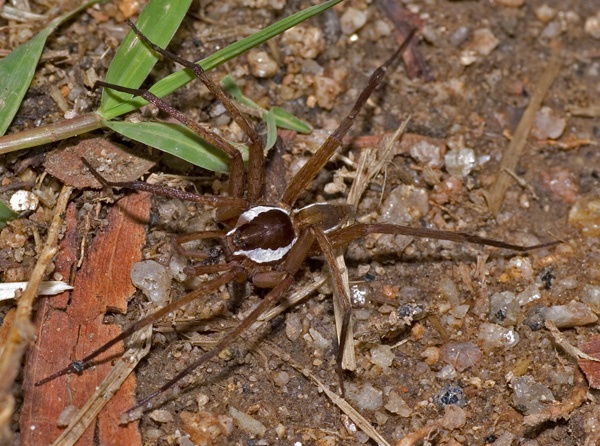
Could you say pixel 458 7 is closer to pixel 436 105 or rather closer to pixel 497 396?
pixel 436 105

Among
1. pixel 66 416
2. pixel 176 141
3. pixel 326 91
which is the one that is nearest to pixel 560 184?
pixel 326 91

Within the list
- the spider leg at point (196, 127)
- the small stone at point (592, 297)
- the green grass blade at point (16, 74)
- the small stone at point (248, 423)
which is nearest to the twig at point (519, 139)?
the small stone at point (592, 297)

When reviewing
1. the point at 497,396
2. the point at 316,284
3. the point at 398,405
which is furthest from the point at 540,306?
the point at 316,284

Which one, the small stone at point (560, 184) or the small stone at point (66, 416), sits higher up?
the small stone at point (560, 184)

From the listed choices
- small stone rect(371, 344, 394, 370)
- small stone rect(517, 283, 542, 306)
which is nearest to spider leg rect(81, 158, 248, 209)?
small stone rect(371, 344, 394, 370)

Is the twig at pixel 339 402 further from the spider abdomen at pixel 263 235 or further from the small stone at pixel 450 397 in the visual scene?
the spider abdomen at pixel 263 235
